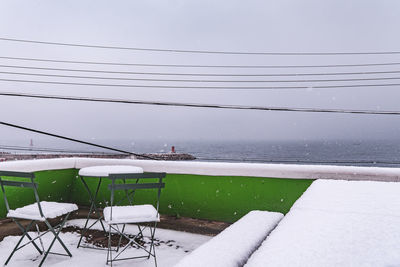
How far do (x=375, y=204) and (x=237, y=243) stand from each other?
59 centimetres

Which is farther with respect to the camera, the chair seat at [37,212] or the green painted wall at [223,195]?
the green painted wall at [223,195]

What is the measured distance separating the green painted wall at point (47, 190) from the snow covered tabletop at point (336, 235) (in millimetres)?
3170

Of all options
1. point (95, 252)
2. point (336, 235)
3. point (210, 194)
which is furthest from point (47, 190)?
point (336, 235)

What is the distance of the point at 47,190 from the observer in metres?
3.84

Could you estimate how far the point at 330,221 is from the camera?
3.51 ft

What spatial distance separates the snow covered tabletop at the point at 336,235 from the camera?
2.49 ft

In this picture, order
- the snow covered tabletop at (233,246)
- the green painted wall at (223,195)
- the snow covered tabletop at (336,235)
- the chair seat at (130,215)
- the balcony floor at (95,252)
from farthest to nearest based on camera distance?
the green painted wall at (223,195)
the balcony floor at (95,252)
the chair seat at (130,215)
the snow covered tabletop at (233,246)
the snow covered tabletop at (336,235)

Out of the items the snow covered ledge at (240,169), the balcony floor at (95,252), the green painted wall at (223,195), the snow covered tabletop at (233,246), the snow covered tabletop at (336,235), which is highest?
the snow covered tabletop at (336,235)

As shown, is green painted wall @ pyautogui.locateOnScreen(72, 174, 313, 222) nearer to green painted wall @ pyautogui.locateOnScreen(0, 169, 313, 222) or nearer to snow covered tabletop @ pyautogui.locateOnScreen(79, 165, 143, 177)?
green painted wall @ pyautogui.locateOnScreen(0, 169, 313, 222)

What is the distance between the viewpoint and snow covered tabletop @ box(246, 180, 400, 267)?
0.76 metres

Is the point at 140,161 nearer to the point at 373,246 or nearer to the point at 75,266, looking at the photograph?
the point at 75,266

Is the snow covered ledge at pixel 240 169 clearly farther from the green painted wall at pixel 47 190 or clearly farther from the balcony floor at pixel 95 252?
the balcony floor at pixel 95 252

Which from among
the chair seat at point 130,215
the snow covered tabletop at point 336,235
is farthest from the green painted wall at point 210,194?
the snow covered tabletop at point 336,235

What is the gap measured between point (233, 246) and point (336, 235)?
415mm
